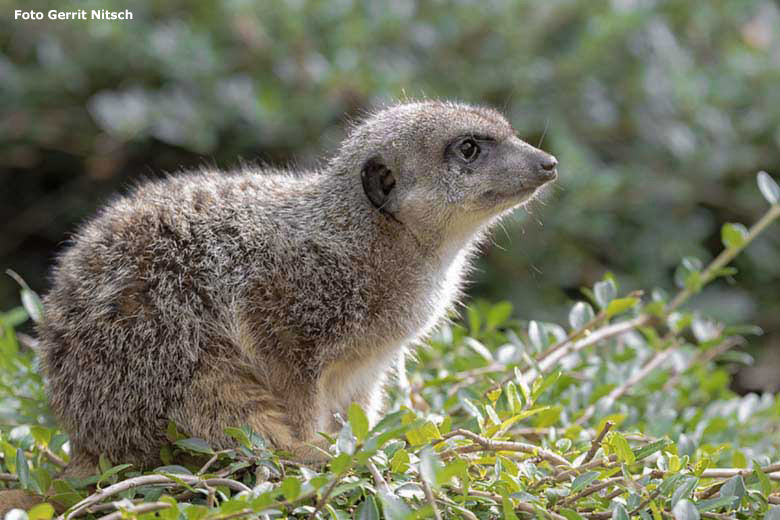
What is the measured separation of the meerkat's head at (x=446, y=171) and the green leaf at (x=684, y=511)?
112cm

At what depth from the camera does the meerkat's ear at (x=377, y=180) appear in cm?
274

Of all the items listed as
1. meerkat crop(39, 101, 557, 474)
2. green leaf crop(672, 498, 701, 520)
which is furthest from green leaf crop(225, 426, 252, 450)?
green leaf crop(672, 498, 701, 520)

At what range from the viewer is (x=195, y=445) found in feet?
6.91

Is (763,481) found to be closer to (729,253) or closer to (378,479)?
(378,479)

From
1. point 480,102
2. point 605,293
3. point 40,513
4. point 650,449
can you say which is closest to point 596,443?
point 650,449

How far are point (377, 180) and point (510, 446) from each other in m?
0.96

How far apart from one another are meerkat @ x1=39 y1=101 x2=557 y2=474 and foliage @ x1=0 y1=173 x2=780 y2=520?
0.46ft

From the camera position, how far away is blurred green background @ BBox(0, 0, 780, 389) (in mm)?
5141

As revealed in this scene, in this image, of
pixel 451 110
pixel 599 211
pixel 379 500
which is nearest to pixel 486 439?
pixel 379 500

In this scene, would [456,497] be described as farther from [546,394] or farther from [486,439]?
[546,394]

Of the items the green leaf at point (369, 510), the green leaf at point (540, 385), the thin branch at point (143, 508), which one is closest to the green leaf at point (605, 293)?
the green leaf at point (540, 385)

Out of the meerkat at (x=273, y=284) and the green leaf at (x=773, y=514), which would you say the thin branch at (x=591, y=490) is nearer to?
the green leaf at (x=773, y=514)

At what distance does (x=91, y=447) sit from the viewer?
239cm

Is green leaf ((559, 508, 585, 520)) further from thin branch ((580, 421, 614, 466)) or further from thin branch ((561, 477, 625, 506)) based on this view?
thin branch ((580, 421, 614, 466))
